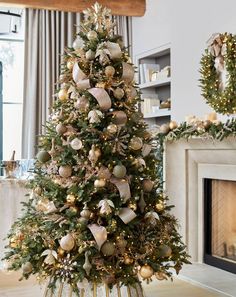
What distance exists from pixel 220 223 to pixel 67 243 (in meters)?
2.21

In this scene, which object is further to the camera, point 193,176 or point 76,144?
point 193,176

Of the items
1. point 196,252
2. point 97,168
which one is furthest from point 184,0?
point 97,168

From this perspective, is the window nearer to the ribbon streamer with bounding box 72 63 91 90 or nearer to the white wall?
the white wall

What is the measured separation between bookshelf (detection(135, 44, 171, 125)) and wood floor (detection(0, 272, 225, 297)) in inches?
95.7

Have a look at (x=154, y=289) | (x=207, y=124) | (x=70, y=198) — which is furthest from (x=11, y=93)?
(x=70, y=198)

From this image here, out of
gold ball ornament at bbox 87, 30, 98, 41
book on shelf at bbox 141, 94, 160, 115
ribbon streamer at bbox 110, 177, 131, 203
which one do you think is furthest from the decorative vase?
book on shelf at bbox 141, 94, 160, 115

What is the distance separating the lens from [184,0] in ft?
18.8

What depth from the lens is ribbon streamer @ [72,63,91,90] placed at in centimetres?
317

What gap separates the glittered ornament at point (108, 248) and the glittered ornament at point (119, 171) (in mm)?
377

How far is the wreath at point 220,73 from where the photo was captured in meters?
4.65

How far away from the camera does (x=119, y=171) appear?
3.05 meters

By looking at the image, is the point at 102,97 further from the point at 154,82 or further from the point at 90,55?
the point at 154,82

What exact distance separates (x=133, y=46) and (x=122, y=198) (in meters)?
4.07

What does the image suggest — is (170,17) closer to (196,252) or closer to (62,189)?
(196,252)
